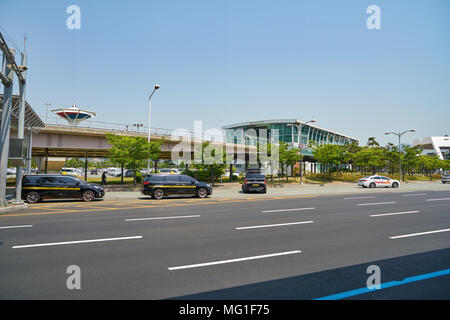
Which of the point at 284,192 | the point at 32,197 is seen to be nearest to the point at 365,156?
the point at 284,192

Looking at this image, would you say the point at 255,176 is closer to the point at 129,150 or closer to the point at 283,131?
the point at 129,150

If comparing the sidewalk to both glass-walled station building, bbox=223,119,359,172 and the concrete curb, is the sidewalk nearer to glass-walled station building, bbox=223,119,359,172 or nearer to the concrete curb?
the concrete curb

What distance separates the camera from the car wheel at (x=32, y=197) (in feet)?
52.8

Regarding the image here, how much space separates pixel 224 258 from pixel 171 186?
540 inches

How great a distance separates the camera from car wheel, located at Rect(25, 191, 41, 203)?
52.8ft

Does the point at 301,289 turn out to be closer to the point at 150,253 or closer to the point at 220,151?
the point at 150,253

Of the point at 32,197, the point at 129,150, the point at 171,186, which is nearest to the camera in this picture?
the point at 32,197

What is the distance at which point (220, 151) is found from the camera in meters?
30.9

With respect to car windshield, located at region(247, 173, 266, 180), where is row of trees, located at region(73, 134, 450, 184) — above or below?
above

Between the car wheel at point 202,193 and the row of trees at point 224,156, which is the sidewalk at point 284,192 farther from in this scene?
the row of trees at point 224,156

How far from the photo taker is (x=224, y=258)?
18.3ft

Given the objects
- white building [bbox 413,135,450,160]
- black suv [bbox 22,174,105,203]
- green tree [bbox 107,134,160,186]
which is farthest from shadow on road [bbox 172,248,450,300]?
white building [bbox 413,135,450,160]

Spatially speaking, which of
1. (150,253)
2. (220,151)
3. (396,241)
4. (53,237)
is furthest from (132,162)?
(396,241)
